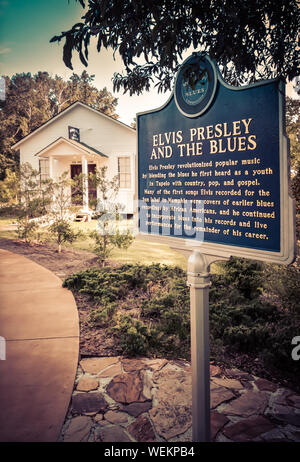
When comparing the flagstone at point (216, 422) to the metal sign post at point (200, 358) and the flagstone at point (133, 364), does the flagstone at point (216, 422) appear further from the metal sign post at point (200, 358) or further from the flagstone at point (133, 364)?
the flagstone at point (133, 364)

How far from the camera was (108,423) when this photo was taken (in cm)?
255

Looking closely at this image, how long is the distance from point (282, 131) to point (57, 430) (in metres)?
2.53

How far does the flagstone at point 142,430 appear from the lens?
2.38 metres

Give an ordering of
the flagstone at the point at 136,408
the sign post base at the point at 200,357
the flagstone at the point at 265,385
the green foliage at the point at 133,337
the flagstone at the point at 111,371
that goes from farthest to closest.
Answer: the green foliage at the point at 133,337
the flagstone at the point at 111,371
the flagstone at the point at 265,385
the flagstone at the point at 136,408
the sign post base at the point at 200,357

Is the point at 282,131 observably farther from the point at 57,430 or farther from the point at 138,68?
the point at 57,430

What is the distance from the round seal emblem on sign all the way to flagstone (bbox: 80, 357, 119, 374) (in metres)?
2.51

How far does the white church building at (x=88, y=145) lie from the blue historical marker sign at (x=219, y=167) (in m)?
14.3

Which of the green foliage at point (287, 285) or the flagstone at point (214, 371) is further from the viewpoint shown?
the green foliage at point (287, 285)

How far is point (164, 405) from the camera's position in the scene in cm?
277

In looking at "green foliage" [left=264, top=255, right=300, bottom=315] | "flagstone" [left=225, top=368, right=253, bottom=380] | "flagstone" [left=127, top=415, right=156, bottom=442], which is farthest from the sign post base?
"green foliage" [left=264, top=255, right=300, bottom=315]

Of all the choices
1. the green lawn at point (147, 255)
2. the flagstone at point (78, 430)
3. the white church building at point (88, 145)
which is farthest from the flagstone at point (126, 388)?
the white church building at point (88, 145)

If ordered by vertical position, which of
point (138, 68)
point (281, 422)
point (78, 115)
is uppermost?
point (78, 115)

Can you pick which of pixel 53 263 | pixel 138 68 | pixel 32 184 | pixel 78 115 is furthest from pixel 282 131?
pixel 78 115

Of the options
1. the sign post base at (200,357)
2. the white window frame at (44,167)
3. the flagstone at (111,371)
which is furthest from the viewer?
the white window frame at (44,167)
